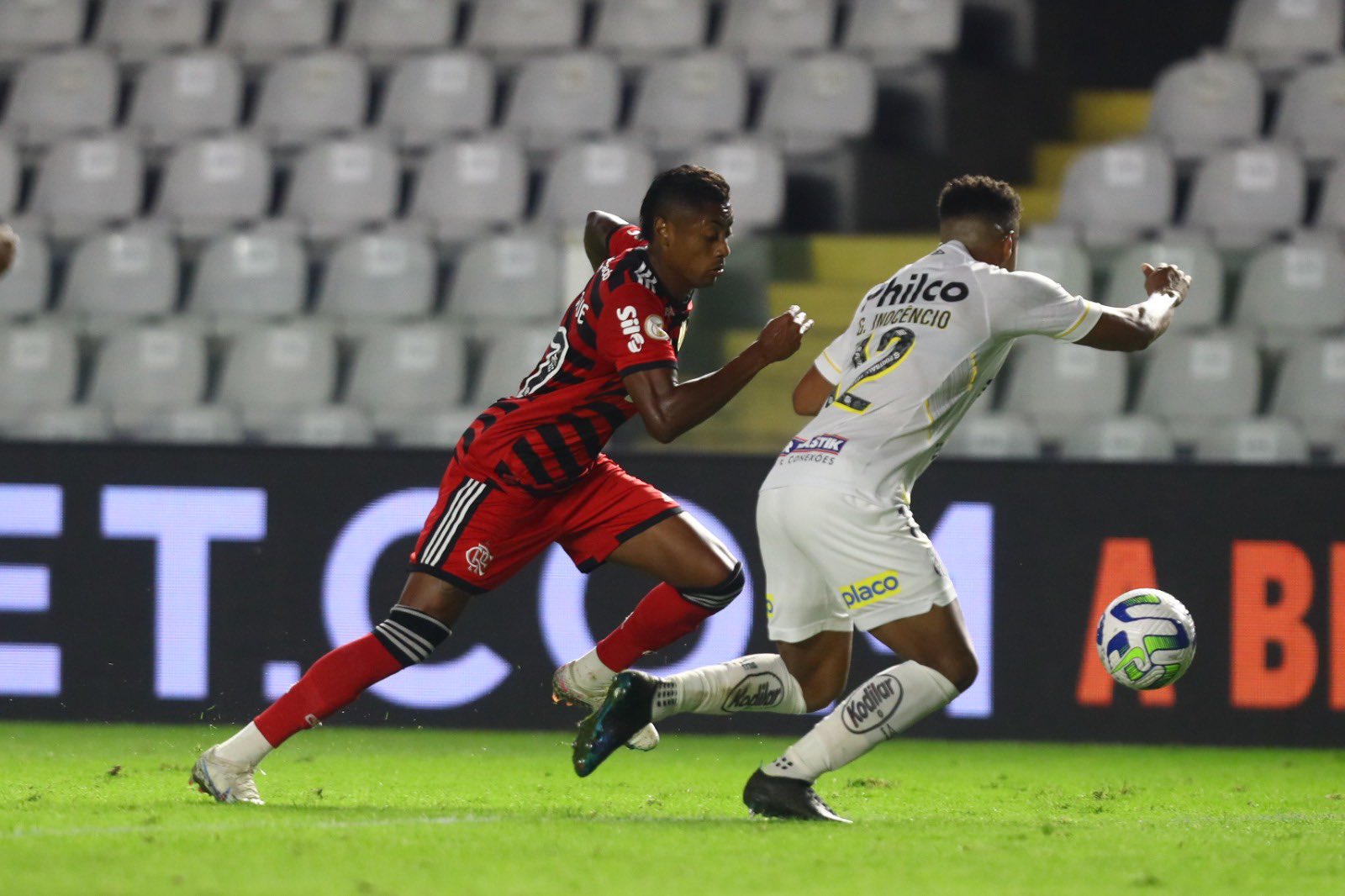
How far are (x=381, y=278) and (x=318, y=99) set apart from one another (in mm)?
2546

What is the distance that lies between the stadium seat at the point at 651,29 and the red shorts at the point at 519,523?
637 centimetres

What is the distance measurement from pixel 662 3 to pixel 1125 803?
7089 mm

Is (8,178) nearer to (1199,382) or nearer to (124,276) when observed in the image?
(124,276)

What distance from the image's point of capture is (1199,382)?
8.00 metres

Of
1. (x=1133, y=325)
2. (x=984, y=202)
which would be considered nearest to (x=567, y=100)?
(x=984, y=202)

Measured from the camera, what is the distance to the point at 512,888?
12.7 feet

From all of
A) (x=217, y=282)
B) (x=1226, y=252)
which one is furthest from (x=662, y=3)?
(x=1226, y=252)

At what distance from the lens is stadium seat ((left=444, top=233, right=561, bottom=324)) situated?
8461mm

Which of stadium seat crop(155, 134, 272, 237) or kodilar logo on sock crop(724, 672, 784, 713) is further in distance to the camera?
stadium seat crop(155, 134, 272, 237)

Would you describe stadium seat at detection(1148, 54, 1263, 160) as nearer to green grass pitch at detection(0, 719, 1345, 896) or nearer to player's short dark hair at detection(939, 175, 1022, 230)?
green grass pitch at detection(0, 719, 1345, 896)

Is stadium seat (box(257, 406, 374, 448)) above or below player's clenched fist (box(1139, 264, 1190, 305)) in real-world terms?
below

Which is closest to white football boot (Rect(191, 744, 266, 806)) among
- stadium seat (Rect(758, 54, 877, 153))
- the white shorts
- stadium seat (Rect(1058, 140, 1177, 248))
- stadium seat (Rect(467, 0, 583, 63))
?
the white shorts

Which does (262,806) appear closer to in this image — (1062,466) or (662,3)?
(1062,466)

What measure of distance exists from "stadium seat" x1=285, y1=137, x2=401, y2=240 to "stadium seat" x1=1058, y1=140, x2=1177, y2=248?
3.82m
